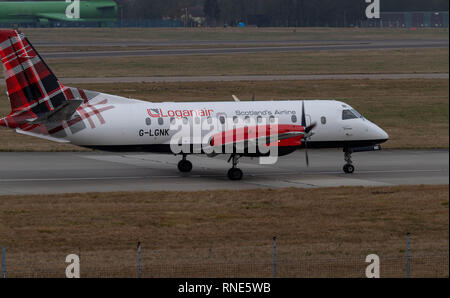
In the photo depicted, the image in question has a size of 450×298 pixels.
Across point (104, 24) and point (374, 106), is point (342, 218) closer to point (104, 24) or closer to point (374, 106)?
point (374, 106)

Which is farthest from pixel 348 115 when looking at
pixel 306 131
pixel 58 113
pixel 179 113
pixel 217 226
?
pixel 217 226

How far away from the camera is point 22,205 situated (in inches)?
1224

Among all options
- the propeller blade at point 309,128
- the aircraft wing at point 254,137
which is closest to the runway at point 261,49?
the aircraft wing at point 254,137

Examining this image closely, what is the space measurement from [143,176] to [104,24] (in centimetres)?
11690

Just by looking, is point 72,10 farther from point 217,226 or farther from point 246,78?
point 217,226

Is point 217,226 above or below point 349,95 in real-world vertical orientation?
below

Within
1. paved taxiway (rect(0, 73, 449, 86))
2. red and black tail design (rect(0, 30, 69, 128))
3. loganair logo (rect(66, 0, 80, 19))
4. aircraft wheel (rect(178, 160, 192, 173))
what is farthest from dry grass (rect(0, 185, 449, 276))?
loganair logo (rect(66, 0, 80, 19))

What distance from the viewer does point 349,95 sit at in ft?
232

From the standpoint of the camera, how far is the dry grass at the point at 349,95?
172 feet

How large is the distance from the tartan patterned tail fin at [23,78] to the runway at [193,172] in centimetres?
333

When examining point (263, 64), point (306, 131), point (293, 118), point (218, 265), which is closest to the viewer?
point (218, 265)

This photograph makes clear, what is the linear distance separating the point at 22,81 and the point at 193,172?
9334mm

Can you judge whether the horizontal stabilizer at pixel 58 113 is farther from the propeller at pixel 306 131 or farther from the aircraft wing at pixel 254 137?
the propeller at pixel 306 131

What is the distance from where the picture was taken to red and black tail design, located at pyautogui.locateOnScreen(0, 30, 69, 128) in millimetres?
36375
